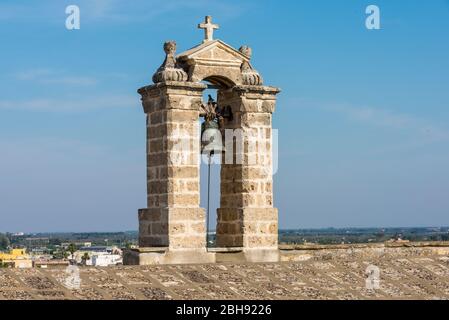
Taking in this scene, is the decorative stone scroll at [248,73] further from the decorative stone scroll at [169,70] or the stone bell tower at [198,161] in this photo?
the decorative stone scroll at [169,70]

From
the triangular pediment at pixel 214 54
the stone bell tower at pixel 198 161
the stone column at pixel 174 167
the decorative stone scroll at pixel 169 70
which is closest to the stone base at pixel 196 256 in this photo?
the stone bell tower at pixel 198 161

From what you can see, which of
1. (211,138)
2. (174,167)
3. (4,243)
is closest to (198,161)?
(174,167)

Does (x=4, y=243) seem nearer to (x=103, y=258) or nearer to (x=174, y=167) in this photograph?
(x=103, y=258)

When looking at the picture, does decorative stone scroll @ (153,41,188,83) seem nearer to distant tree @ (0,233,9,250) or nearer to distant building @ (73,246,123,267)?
distant building @ (73,246,123,267)

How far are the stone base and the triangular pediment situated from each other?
2.88 m

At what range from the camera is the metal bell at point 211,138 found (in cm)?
1723

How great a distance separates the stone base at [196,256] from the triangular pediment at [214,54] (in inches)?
113

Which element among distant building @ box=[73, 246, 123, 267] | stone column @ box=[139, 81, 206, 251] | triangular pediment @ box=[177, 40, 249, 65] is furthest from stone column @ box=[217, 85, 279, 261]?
distant building @ box=[73, 246, 123, 267]

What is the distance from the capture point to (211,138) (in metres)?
17.2

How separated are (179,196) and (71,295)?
10.9 ft

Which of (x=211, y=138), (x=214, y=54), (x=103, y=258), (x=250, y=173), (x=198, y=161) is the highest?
(x=214, y=54)

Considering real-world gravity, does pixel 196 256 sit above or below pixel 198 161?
below

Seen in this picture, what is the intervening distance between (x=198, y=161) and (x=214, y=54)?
1.67 m
